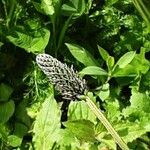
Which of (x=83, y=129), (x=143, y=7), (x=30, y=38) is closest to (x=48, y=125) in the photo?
(x=83, y=129)

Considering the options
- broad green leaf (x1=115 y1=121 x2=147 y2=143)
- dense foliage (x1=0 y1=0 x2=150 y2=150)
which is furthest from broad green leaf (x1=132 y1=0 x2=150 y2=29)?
broad green leaf (x1=115 y1=121 x2=147 y2=143)

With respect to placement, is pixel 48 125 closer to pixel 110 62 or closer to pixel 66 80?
pixel 110 62

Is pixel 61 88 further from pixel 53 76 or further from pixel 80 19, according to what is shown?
pixel 80 19

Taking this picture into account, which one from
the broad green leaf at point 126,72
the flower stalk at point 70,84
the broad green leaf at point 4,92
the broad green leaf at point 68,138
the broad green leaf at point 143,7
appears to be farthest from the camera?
the broad green leaf at point 4,92

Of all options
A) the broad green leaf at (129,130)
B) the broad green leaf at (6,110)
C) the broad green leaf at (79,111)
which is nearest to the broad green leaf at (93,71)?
the broad green leaf at (79,111)

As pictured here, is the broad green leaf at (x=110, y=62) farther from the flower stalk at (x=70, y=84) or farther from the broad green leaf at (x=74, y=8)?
the flower stalk at (x=70, y=84)

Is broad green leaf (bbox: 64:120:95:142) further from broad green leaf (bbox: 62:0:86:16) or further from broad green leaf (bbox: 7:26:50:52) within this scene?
broad green leaf (bbox: 62:0:86:16)

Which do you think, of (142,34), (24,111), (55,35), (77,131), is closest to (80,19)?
(55,35)
